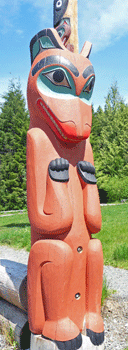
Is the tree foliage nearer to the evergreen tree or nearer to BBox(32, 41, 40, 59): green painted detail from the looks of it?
the evergreen tree

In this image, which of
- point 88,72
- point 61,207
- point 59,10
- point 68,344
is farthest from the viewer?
point 59,10

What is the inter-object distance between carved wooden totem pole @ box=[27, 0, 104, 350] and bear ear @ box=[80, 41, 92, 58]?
167mm

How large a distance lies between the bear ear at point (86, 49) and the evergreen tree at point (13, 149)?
16866mm

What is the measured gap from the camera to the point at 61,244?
238 cm

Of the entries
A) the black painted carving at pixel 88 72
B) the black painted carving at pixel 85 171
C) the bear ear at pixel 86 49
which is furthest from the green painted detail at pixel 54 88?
the black painted carving at pixel 85 171

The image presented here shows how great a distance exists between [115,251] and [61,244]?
12.8 ft

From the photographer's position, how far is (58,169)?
97.3 inches

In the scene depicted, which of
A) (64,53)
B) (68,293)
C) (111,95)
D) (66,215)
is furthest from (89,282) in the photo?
(111,95)

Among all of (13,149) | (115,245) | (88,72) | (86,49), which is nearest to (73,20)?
(86,49)

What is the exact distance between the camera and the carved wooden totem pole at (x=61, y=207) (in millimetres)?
2355

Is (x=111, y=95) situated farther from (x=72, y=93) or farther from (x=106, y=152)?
(x=72, y=93)

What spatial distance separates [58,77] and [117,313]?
2968 mm

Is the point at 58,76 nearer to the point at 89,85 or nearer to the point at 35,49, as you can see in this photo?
the point at 89,85

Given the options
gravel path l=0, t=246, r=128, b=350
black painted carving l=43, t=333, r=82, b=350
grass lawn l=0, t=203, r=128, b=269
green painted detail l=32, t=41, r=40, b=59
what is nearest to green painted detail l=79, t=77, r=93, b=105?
green painted detail l=32, t=41, r=40, b=59
